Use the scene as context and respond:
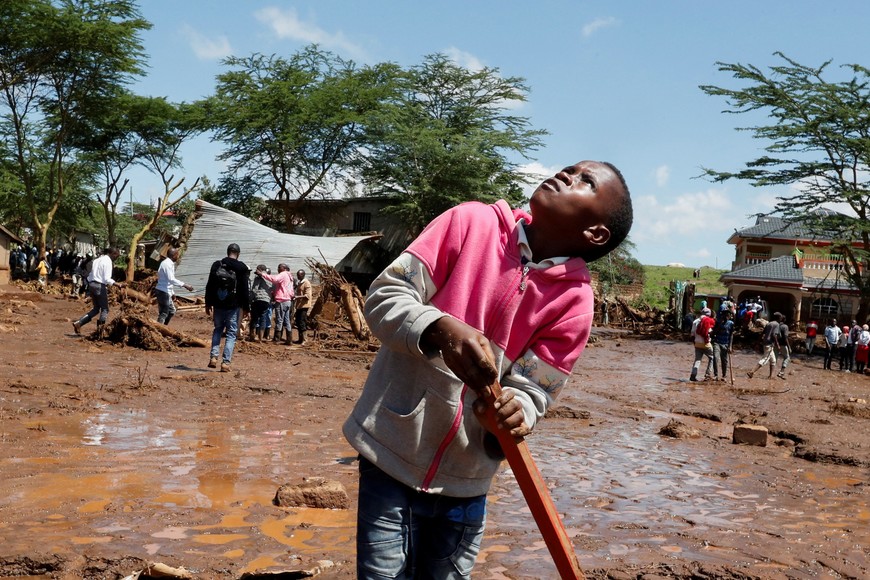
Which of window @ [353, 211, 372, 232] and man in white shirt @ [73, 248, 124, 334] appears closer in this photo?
man in white shirt @ [73, 248, 124, 334]

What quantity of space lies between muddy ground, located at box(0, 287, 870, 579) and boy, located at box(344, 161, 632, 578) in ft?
6.64

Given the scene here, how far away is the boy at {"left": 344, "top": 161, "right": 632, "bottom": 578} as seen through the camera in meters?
2.17

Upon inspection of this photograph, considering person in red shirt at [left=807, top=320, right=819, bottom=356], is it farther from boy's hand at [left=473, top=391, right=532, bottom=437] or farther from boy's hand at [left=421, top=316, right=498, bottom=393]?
boy's hand at [left=421, top=316, right=498, bottom=393]

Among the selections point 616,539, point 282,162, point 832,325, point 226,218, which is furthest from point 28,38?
point 616,539

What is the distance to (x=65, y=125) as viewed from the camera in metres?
35.4

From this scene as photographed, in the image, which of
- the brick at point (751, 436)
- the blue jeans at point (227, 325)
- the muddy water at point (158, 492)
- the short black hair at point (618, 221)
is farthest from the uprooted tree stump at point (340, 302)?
the short black hair at point (618, 221)

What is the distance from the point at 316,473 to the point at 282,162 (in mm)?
36162

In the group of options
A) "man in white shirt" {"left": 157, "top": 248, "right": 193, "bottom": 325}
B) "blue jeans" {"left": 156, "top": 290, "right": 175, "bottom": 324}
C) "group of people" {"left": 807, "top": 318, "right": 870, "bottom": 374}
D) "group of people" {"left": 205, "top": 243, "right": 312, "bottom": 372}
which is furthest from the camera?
"group of people" {"left": 807, "top": 318, "right": 870, "bottom": 374}

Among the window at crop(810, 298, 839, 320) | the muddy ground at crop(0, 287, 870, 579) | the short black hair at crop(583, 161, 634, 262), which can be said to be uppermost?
the window at crop(810, 298, 839, 320)

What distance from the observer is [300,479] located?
610 centimetres

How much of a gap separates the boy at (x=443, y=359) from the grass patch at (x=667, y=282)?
48.8 m

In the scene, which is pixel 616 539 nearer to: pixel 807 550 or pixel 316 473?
pixel 807 550

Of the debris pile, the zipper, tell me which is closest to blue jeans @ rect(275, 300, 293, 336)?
the debris pile

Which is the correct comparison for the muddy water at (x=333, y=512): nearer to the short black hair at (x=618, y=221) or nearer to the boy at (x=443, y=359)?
the boy at (x=443, y=359)
